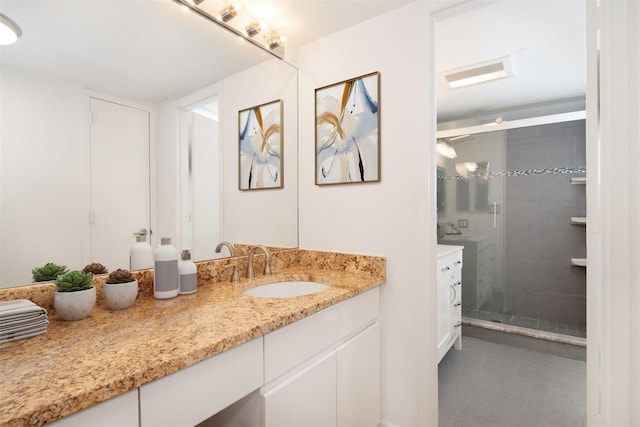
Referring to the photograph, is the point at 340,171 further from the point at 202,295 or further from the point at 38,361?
the point at 38,361

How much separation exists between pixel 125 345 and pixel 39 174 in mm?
689

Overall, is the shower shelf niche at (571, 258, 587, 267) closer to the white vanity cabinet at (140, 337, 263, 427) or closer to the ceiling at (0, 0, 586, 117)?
the ceiling at (0, 0, 586, 117)

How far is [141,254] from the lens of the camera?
130cm

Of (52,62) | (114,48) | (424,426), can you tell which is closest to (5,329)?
(52,62)

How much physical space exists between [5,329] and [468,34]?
8.31 ft

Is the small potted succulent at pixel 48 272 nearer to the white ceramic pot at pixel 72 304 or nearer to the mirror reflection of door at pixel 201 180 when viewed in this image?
the white ceramic pot at pixel 72 304

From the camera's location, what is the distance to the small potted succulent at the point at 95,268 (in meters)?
1.16

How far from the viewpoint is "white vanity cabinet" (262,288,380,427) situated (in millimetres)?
1046

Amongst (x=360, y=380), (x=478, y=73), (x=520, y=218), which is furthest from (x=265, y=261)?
(x=520, y=218)

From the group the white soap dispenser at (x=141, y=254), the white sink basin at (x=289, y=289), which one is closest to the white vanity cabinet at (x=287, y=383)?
the white sink basin at (x=289, y=289)

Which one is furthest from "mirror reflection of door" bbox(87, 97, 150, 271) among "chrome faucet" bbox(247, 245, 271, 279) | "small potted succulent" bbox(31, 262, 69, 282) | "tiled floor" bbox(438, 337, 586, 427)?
"tiled floor" bbox(438, 337, 586, 427)

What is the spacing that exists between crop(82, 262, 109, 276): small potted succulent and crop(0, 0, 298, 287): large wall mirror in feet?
0.09

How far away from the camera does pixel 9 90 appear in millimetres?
985

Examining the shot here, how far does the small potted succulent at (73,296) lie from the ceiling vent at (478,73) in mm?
2573
